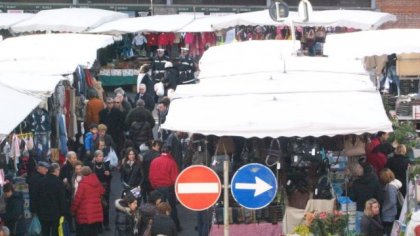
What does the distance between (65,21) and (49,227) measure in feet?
49.2

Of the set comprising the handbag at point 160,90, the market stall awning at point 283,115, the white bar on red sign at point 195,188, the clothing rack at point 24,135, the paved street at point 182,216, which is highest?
the market stall awning at point 283,115

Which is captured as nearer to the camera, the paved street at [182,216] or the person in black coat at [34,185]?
the person in black coat at [34,185]

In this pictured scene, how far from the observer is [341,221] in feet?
49.1

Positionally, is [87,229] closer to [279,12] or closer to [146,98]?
[146,98]

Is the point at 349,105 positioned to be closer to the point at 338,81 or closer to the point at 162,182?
the point at 338,81

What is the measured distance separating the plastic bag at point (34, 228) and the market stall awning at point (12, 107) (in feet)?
5.57

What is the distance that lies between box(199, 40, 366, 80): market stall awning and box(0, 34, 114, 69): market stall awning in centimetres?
293

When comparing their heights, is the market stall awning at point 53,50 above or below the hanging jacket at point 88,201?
above

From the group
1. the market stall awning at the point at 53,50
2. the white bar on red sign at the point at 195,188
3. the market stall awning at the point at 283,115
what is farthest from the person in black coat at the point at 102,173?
the white bar on red sign at the point at 195,188

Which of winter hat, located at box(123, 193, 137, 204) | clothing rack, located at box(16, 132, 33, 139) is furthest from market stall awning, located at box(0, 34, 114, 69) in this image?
winter hat, located at box(123, 193, 137, 204)

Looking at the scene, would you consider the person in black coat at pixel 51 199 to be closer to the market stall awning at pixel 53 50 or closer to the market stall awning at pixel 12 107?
the market stall awning at pixel 12 107

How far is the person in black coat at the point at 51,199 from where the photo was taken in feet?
56.5

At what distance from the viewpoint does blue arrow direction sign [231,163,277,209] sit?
13.3 meters

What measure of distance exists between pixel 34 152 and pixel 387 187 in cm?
581
